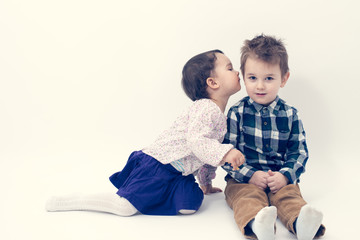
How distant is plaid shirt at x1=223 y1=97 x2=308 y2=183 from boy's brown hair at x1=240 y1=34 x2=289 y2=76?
0.61ft

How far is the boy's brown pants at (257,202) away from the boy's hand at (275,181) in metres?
0.03

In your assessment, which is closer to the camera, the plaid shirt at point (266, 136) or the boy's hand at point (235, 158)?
the boy's hand at point (235, 158)

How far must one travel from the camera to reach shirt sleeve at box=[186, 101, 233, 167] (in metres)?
1.54

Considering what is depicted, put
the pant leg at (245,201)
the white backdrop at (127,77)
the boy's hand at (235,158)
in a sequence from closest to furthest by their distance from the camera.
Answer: the pant leg at (245,201), the boy's hand at (235,158), the white backdrop at (127,77)

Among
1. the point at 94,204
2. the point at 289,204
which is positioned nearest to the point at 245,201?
the point at 289,204

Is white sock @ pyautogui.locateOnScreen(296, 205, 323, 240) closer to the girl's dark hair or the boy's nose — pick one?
the boy's nose

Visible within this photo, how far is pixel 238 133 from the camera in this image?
71.4 inches

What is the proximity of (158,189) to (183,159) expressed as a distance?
16 cm

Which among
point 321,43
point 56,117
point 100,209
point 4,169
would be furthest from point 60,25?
point 321,43

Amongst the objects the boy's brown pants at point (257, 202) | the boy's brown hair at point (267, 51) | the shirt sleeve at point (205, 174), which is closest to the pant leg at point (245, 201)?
the boy's brown pants at point (257, 202)

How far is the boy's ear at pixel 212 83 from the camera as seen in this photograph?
1766mm

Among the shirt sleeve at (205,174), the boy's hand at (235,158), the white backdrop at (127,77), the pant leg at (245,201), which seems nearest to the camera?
the pant leg at (245,201)

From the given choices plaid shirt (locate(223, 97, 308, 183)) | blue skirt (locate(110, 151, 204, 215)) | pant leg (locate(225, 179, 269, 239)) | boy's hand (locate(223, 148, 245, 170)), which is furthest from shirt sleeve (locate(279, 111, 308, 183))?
blue skirt (locate(110, 151, 204, 215))

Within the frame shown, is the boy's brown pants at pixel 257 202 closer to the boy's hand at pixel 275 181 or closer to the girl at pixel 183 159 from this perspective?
the boy's hand at pixel 275 181
